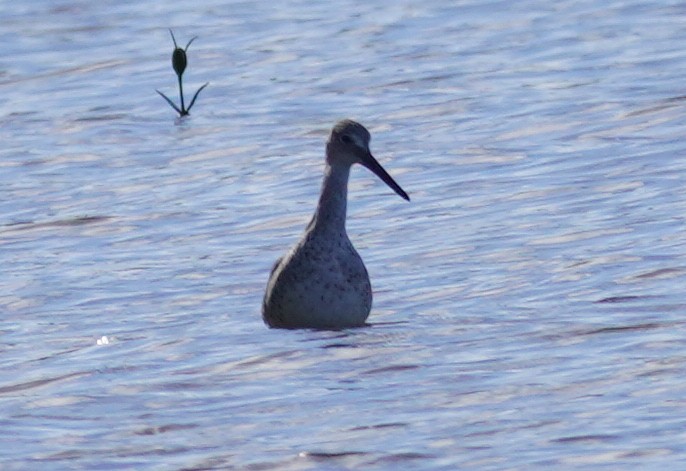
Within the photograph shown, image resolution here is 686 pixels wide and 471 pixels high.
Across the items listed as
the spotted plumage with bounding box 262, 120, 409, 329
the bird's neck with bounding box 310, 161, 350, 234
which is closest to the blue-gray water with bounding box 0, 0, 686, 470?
the spotted plumage with bounding box 262, 120, 409, 329

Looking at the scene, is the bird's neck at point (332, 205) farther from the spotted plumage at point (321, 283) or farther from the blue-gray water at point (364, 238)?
the blue-gray water at point (364, 238)

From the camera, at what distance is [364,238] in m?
12.6

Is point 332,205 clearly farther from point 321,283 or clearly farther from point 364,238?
point 364,238

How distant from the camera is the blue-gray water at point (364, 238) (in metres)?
8.78

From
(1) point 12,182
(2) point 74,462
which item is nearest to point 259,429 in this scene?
(2) point 74,462

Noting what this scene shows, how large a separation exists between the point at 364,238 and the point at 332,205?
1736 millimetres

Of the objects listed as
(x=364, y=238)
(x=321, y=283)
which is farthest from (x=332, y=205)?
(x=364, y=238)

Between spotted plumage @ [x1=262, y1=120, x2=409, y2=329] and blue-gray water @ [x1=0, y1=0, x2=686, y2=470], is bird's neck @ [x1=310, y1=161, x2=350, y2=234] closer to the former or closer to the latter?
spotted plumage @ [x1=262, y1=120, x2=409, y2=329]

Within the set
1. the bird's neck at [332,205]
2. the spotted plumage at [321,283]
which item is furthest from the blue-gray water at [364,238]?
the bird's neck at [332,205]

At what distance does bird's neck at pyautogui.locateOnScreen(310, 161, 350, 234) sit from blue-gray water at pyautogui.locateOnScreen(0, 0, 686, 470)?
523 millimetres

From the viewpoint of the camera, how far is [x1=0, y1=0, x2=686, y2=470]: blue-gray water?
8.78 meters

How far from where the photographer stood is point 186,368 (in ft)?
32.6

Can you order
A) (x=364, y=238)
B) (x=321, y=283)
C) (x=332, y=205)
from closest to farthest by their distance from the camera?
(x=321, y=283) < (x=332, y=205) < (x=364, y=238)

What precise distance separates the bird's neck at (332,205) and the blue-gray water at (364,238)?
1.72 feet
